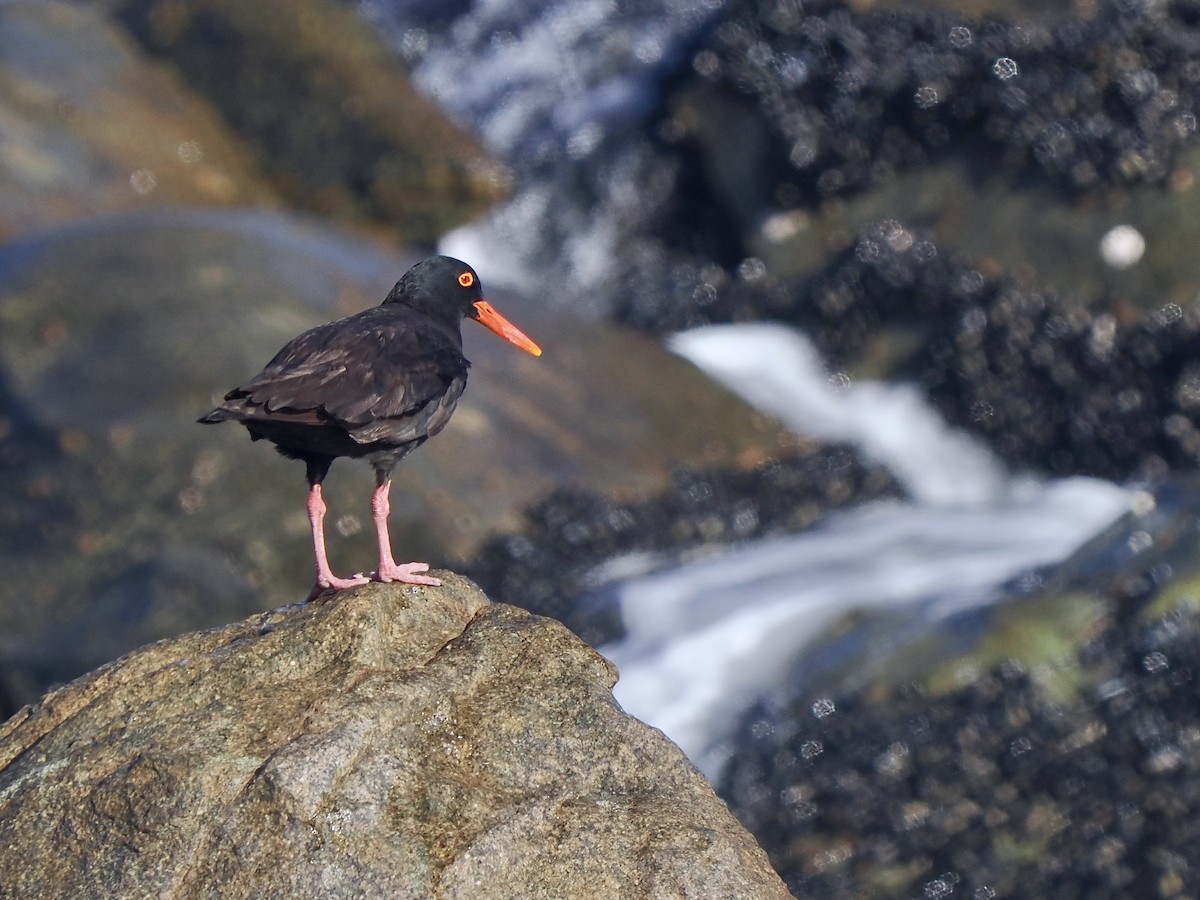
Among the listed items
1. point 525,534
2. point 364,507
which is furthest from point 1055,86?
point 364,507

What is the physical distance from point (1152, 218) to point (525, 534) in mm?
6081

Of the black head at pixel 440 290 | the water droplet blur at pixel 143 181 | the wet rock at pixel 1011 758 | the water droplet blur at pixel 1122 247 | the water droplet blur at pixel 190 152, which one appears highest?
the black head at pixel 440 290

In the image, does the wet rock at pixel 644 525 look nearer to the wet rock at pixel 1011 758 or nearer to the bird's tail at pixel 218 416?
the wet rock at pixel 1011 758

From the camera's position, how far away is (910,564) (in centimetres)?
1141

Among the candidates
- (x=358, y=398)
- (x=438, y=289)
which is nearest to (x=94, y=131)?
(x=438, y=289)

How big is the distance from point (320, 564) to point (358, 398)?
642mm

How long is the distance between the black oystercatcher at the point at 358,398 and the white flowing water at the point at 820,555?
151 inches

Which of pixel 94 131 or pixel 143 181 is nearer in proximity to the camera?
pixel 143 181

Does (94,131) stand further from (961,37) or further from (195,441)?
(961,37)

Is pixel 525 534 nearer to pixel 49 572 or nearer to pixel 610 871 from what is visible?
pixel 49 572

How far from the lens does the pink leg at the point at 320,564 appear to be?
546cm

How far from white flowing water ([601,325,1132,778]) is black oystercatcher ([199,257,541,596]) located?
12.6 feet

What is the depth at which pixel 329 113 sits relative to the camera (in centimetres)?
1811

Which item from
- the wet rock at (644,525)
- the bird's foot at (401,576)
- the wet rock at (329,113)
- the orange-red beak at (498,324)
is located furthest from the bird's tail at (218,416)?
the wet rock at (329,113)
